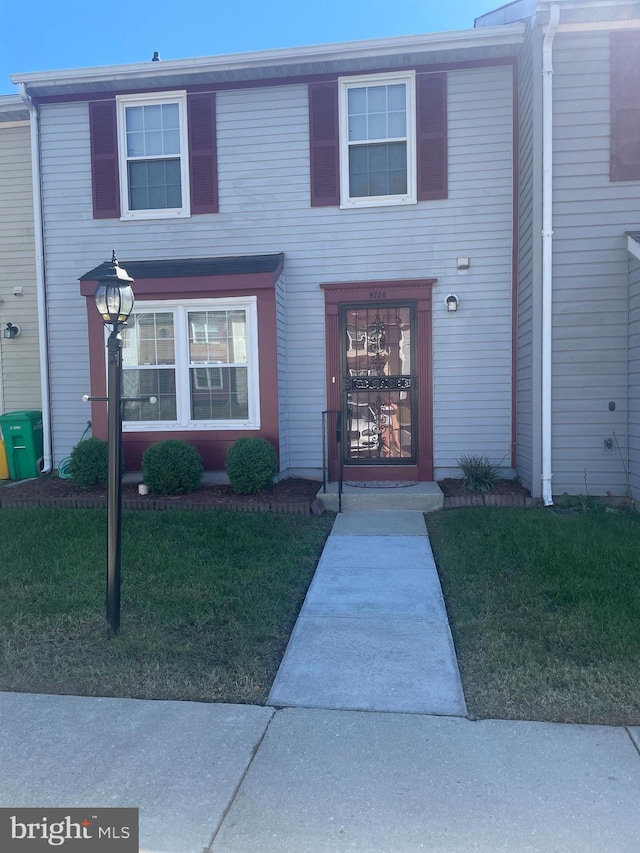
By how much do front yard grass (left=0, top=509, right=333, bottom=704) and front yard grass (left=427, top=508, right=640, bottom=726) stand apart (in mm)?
1112

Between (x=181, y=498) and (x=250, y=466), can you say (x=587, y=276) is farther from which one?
(x=181, y=498)

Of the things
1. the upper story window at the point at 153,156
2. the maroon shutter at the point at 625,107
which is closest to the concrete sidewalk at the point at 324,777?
the maroon shutter at the point at 625,107

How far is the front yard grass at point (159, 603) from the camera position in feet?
11.1

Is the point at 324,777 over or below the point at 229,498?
below

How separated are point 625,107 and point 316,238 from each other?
3.57 metres

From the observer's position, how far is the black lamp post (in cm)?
369

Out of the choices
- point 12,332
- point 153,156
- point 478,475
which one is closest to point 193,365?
point 153,156

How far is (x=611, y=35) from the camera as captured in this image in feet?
21.5

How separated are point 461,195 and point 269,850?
7.20 m

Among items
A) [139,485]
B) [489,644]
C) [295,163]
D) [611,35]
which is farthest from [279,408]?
[611,35]

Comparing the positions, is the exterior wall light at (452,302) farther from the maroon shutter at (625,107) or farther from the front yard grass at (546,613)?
the front yard grass at (546,613)

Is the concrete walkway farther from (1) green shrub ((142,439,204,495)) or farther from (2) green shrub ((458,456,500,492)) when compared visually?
(1) green shrub ((142,439,204,495))

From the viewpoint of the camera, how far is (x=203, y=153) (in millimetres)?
8117

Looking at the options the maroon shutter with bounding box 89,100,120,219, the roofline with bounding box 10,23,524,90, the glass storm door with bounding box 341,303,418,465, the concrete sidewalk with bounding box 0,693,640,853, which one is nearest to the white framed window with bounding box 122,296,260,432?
the glass storm door with bounding box 341,303,418,465
